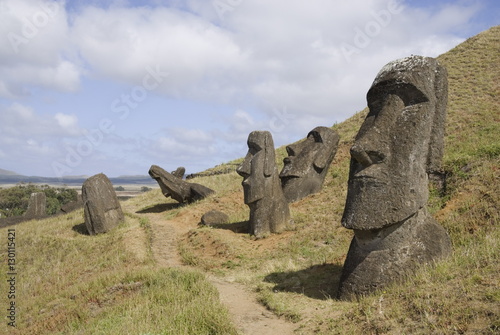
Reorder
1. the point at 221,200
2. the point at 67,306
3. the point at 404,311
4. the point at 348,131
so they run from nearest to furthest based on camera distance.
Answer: the point at 404,311
the point at 67,306
the point at 221,200
the point at 348,131

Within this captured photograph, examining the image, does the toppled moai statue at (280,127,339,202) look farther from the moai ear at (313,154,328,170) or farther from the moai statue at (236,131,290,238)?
the moai statue at (236,131,290,238)

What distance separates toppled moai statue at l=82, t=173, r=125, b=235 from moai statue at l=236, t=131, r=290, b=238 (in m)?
7.39

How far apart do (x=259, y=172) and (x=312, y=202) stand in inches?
132

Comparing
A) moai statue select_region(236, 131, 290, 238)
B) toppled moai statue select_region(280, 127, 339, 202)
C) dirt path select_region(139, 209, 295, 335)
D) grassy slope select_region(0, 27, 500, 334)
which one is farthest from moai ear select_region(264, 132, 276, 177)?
dirt path select_region(139, 209, 295, 335)

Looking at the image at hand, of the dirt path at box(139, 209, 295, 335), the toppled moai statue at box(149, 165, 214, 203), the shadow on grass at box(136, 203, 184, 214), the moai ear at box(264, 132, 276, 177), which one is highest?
the moai ear at box(264, 132, 276, 177)

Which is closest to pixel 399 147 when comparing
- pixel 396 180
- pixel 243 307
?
pixel 396 180

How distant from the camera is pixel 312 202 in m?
16.4

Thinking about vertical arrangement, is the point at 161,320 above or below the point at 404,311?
below

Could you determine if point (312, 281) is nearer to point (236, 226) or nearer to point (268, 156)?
point (268, 156)

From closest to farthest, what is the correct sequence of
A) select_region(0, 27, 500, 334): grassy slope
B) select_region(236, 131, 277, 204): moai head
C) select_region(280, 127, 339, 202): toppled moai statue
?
1. select_region(0, 27, 500, 334): grassy slope
2. select_region(236, 131, 277, 204): moai head
3. select_region(280, 127, 339, 202): toppled moai statue

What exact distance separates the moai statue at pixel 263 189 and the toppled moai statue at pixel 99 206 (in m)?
7.39

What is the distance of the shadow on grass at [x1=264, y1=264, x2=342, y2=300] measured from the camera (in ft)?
26.3

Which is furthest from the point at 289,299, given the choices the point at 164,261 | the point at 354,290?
the point at 164,261

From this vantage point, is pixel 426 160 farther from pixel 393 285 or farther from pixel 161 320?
pixel 161 320
